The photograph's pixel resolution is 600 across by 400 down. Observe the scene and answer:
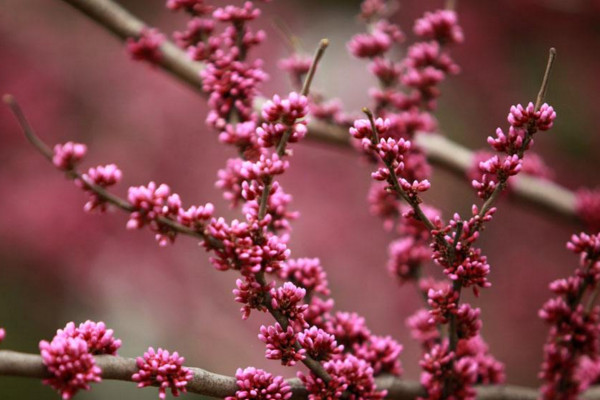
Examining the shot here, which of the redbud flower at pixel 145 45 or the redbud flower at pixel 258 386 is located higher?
the redbud flower at pixel 145 45

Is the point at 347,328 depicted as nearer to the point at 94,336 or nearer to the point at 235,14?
the point at 94,336

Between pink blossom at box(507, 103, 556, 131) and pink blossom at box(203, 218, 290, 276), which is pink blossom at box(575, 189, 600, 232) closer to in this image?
pink blossom at box(507, 103, 556, 131)

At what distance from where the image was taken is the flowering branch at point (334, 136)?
A: 1484mm

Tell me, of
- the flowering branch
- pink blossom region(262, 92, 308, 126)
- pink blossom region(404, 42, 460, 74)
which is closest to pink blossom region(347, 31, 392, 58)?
pink blossom region(404, 42, 460, 74)

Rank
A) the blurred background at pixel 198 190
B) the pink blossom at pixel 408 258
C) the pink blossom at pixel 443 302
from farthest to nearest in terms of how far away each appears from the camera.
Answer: the blurred background at pixel 198 190
the pink blossom at pixel 408 258
the pink blossom at pixel 443 302

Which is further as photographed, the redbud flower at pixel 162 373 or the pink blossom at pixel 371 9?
the pink blossom at pixel 371 9

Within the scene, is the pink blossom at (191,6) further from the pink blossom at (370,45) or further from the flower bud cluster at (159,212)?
the flower bud cluster at (159,212)

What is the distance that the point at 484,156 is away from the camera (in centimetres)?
174

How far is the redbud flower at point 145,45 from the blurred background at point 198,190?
5.62ft

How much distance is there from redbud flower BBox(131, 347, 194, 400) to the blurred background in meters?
2.32

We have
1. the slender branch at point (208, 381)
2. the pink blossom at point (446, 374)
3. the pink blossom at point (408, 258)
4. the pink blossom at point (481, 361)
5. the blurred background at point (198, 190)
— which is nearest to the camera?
the slender branch at point (208, 381)

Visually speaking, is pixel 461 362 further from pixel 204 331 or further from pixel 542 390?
pixel 204 331

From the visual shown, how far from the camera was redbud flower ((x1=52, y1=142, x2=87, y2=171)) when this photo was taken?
846mm

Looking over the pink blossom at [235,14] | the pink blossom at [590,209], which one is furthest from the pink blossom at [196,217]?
the pink blossom at [590,209]
